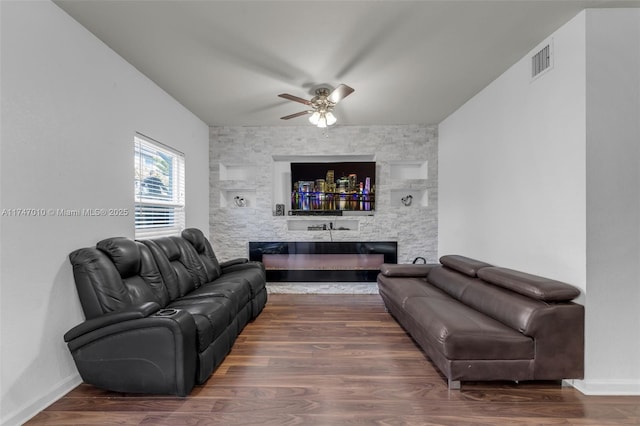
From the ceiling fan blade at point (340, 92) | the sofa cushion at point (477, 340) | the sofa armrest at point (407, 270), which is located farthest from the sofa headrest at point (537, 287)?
the ceiling fan blade at point (340, 92)

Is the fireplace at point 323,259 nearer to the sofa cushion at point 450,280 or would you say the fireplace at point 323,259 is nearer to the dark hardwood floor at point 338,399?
the sofa cushion at point 450,280

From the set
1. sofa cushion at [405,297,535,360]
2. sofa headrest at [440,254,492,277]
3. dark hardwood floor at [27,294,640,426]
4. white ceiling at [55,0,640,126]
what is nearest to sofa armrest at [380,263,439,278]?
sofa headrest at [440,254,492,277]

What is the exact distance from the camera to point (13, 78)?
175 centimetres

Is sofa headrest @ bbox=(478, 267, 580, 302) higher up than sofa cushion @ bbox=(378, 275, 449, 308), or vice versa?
sofa headrest @ bbox=(478, 267, 580, 302)

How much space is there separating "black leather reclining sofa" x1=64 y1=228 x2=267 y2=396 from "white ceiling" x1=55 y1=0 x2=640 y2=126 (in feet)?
5.76

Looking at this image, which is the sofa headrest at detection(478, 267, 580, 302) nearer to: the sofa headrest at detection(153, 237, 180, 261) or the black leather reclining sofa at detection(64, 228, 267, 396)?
the black leather reclining sofa at detection(64, 228, 267, 396)

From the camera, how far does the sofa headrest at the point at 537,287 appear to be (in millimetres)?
2018

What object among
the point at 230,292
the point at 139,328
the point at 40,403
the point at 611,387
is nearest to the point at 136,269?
the point at 139,328

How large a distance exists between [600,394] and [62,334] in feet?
12.8

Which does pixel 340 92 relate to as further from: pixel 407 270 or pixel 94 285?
pixel 94 285

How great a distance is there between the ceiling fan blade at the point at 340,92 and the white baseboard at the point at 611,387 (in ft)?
9.97

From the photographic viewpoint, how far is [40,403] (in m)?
1.85

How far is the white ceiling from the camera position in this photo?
6.72 feet

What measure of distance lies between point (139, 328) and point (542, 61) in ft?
12.4
